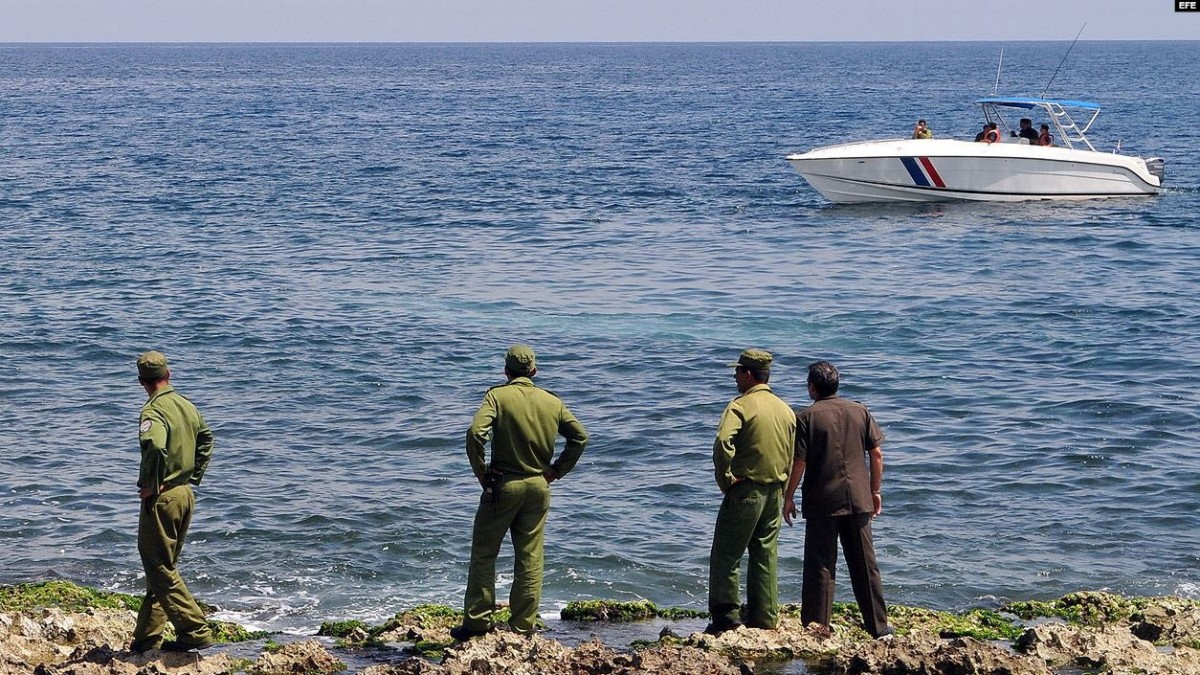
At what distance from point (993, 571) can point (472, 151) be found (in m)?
43.0

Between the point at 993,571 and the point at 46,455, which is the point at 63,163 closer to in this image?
the point at 46,455

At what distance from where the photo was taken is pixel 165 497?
8742 mm

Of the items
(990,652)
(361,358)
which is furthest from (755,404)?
(361,358)

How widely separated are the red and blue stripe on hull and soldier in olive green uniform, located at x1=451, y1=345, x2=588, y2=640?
2684 cm

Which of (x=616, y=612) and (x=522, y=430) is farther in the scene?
(x=616, y=612)

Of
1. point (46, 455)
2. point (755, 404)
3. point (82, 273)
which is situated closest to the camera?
point (755, 404)

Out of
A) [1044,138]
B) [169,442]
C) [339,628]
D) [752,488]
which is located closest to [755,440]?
[752,488]

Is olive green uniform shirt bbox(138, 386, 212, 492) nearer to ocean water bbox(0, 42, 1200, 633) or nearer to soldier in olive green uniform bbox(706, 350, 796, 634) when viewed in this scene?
ocean water bbox(0, 42, 1200, 633)

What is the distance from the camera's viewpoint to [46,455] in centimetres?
1583

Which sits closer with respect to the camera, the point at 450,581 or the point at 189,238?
the point at 450,581

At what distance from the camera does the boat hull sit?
34.5 metres

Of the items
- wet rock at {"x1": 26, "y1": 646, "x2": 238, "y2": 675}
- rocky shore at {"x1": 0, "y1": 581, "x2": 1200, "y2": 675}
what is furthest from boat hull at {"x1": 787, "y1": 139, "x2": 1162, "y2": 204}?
wet rock at {"x1": 26, "y1": 646, "x2": 238, "y2": 675}

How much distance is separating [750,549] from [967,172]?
27037mm

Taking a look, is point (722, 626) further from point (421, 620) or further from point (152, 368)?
point (152, 368)
